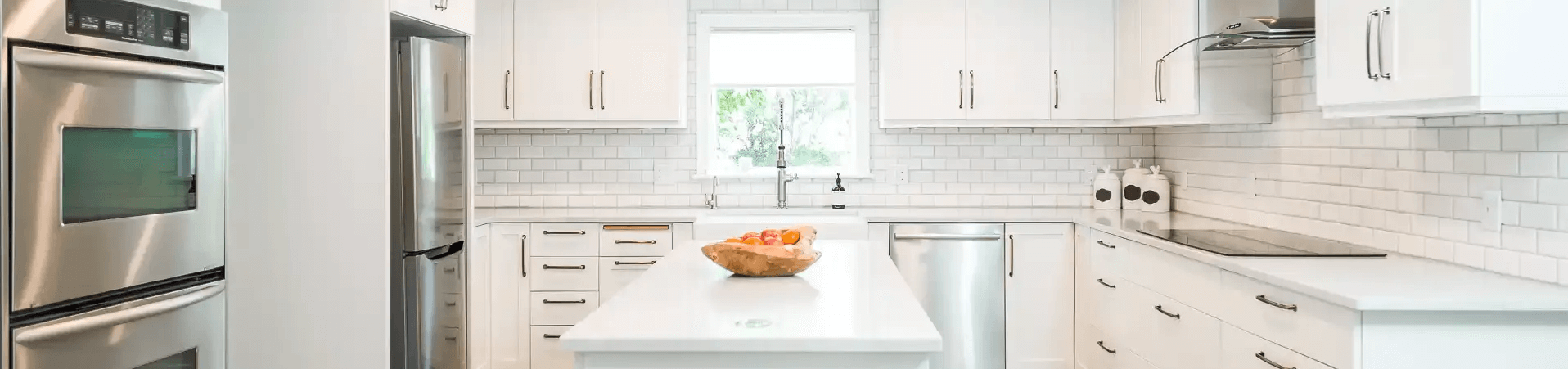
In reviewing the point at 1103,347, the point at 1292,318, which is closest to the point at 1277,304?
the point at 1292,318

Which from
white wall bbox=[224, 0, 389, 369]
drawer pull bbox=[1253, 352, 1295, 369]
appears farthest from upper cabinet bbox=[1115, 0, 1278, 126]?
white wall bbox=[224, 0, 389, 369]

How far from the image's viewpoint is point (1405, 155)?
357cm

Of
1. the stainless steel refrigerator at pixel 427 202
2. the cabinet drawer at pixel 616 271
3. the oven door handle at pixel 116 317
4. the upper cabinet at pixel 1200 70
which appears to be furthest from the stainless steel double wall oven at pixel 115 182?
the upper cabinet at pixel 1200 70

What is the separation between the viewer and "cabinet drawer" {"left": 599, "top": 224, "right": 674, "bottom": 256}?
5.21m

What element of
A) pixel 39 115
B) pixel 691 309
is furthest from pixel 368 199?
pixel 691 309

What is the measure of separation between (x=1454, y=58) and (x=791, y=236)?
5.38 ft

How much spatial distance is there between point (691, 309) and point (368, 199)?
5.83 ft

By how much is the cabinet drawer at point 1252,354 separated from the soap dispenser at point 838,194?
251 cm

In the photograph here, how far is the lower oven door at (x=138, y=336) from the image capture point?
2348 millimetres

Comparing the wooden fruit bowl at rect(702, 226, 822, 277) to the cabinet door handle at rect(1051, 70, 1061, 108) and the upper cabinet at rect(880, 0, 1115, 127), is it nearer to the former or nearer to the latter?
the upper cabinet at rect(880, 0, 1115, 127)

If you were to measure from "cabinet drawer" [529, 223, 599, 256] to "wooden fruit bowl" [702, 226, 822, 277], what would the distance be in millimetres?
2271

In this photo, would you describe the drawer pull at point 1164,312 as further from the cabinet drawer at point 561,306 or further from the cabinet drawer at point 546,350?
the cabinet drawer at point 546,350

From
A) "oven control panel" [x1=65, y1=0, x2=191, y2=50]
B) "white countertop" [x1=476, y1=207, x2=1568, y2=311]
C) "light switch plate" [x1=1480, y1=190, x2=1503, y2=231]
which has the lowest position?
"white countertop" [x1=476, y1=207, x2=1568, y2=311]

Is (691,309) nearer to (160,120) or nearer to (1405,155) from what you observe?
(160,120)
